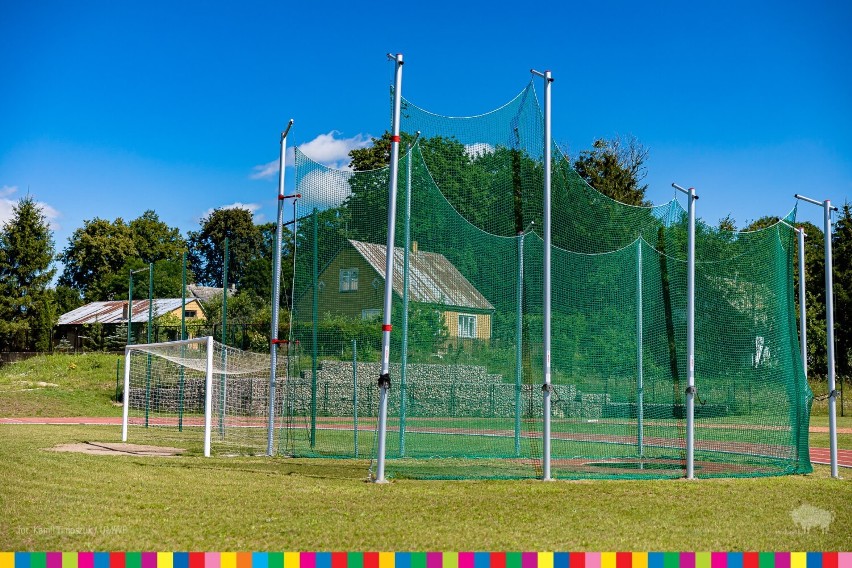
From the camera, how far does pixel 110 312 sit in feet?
173

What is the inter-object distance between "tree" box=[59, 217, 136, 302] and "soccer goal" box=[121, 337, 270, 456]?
1730 inches

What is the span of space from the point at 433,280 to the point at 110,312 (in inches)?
1805

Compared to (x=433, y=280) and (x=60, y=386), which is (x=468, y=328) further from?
(x=60, y=386)

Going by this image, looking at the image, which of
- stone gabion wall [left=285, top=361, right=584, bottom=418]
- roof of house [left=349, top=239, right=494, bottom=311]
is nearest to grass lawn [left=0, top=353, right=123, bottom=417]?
stone gabion wall [left=285, top=361, right=584, bottom=418]

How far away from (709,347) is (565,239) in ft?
8.43

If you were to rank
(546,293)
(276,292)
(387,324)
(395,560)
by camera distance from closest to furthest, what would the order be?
(395,560), (387,324), (546,293), (276,292)

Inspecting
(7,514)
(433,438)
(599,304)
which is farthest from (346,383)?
(7,514)

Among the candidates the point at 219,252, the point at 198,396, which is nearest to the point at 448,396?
the point at 198,396

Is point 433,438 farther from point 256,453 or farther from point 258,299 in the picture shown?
point 258,299

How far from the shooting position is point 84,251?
65125mm

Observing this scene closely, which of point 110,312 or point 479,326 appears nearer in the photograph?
point 479,326

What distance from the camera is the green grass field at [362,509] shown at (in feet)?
19.9

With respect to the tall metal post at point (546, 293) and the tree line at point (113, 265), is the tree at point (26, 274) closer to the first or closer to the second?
the tree line at point (113, 265)

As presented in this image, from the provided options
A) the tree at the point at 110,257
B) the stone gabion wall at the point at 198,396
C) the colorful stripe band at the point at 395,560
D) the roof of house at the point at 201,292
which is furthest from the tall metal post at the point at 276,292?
the roof of house at the point at 201,292
